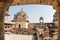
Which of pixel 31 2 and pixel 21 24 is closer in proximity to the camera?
pixel 31 2

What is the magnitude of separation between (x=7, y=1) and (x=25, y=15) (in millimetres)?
35993

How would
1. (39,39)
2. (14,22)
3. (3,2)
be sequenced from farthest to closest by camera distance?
(14,22) < (39,39) < (3,2)

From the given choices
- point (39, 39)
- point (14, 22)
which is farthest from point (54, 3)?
point (14, 22)

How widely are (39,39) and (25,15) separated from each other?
21.0 m

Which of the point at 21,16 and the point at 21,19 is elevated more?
the point at 21,16

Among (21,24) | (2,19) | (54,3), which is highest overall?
(54,3)

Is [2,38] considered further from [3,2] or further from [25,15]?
[25,15]

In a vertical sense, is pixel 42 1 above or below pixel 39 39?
above

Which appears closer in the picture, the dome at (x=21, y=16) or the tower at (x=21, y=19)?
the dome at (x=21, y=16)

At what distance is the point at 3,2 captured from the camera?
7.47 metres

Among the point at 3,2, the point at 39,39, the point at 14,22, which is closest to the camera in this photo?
the point at 3,2

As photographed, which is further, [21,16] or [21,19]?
[21,19]

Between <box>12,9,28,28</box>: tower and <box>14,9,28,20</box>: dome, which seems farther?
<box>12,9,28,28</box>: tower

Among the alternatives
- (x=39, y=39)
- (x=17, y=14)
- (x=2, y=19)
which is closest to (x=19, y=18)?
(x=17, y=14)
